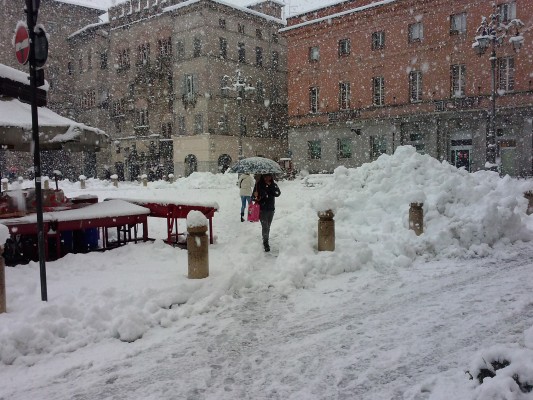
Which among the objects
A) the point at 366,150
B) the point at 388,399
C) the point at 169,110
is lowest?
the point at 388,399

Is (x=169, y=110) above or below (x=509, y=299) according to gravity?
above

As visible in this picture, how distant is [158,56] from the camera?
44031 millimetres

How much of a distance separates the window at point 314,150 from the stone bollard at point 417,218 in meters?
27.7

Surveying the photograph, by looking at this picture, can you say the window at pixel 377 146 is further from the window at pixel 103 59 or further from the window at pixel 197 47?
the window at pixel 103 59

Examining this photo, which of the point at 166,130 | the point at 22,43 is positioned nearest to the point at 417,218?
the point at 22,43

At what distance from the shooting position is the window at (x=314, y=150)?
37438 millimetres

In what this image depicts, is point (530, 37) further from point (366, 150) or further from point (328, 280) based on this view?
point (328, 280)

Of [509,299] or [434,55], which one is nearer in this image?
[509,299]

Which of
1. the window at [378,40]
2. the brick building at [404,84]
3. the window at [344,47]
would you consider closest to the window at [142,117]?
the brick building at [404,84]

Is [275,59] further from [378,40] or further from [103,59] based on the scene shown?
[103,59]

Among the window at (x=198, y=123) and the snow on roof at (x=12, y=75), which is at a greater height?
the window at (x=198, y=123)

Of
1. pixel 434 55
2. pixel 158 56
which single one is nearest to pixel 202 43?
pixel 158 56

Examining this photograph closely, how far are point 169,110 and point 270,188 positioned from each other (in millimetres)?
37165

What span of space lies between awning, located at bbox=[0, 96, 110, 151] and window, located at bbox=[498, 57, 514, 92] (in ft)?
89.1
